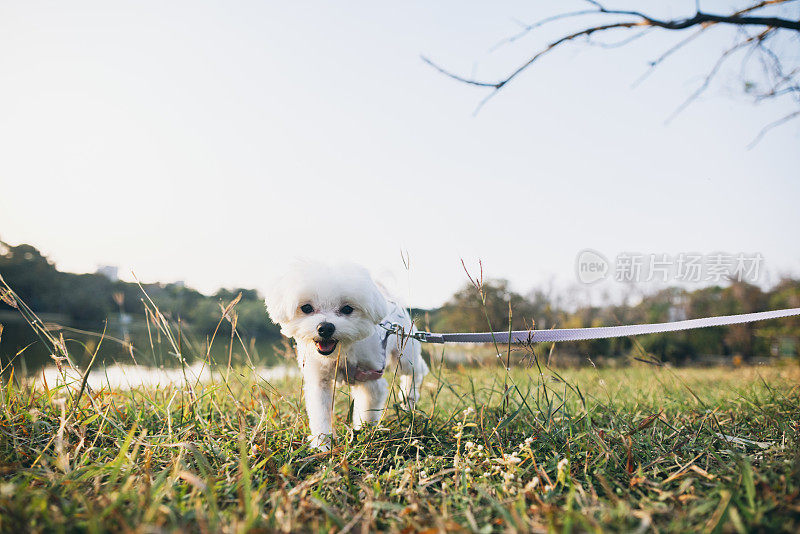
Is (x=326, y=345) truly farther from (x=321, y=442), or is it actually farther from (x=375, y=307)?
(x=321, y=442)

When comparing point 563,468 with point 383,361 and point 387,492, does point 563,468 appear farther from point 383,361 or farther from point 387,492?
point 383,361

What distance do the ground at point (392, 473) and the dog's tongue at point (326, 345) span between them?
1.22 feet

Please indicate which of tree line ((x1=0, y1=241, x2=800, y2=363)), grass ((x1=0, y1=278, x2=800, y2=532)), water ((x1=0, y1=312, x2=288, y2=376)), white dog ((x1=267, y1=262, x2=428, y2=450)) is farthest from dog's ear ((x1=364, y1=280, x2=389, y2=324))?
tree line ((x1=0, y1=241, x2=800, y2=363))

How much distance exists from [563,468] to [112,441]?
7.53ft

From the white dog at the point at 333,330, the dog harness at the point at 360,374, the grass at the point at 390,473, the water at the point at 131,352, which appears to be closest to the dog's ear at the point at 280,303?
the white dog at the point at 333,330

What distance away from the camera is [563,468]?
5.57 ft

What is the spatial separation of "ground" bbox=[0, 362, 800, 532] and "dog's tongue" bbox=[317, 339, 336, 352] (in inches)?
14.7

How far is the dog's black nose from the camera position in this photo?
96.1 inches

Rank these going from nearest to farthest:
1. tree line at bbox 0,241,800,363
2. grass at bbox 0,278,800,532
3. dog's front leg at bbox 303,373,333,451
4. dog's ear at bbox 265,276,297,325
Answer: grass at bbox 0,278,800,532, dog's front leg at bbox 303,373,333,451, dog's ear at bbox 265,276,297,325, tree line at bbox 0,241,800,363

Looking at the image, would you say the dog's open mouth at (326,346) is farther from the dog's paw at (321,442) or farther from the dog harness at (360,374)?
the dog's paw at (321,442)

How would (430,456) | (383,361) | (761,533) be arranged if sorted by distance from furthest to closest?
1. (383,361)
2. (430,456)
3. (761,533)

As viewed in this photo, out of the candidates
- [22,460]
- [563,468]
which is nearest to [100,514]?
[22,460]

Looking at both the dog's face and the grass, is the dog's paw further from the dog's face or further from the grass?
the dog's face

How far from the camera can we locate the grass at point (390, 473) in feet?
4.17
